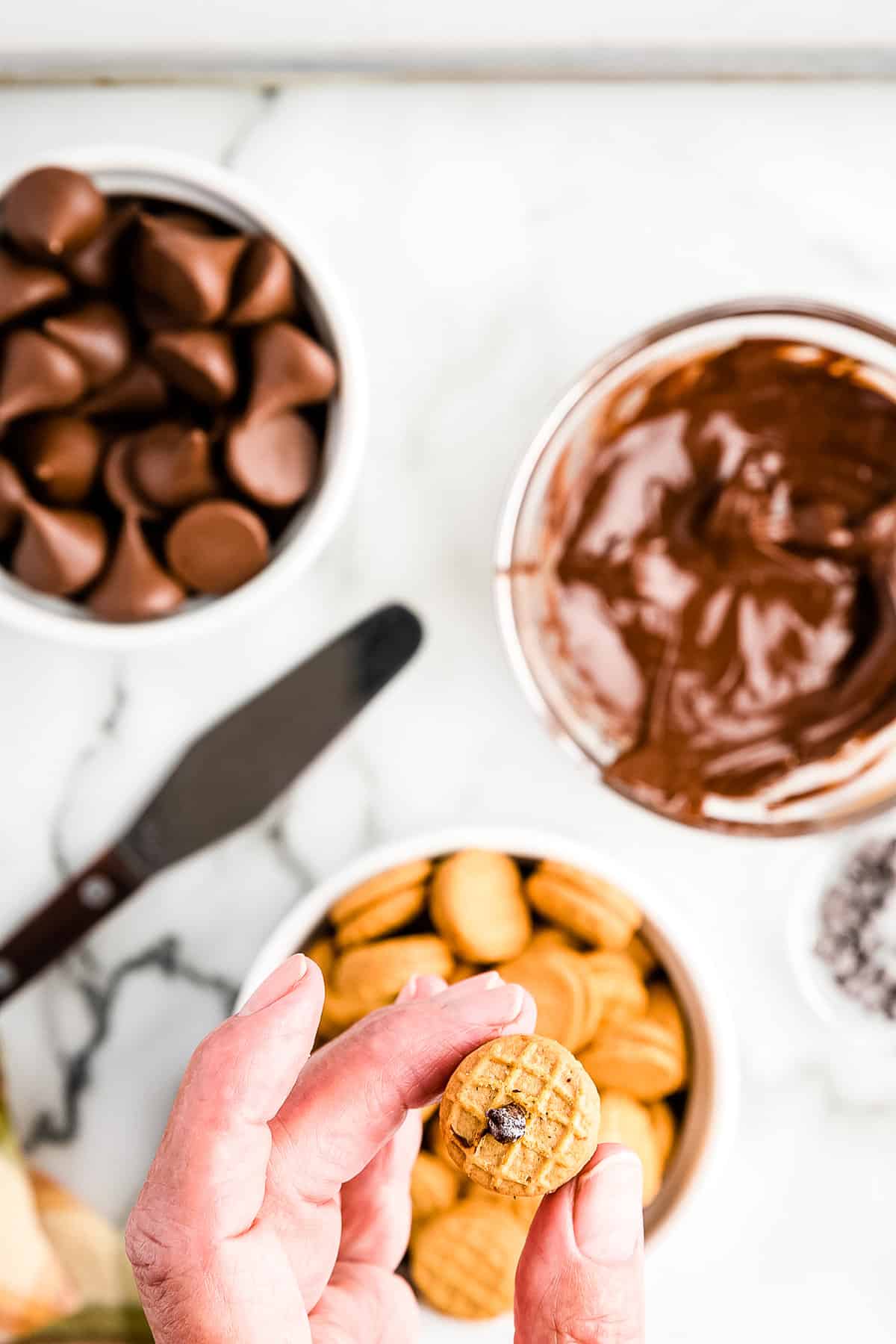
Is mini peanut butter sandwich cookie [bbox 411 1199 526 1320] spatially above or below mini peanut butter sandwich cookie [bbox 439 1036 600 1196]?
below

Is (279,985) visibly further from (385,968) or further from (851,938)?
(851,938)

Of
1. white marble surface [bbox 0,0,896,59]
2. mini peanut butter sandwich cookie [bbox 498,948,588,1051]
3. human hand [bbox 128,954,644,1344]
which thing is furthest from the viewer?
white marble surface [bbox 0,0,896,59]

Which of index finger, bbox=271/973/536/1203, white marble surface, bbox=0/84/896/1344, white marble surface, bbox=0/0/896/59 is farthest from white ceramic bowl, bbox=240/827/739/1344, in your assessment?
white marble surface, bbox=0/0/896/59

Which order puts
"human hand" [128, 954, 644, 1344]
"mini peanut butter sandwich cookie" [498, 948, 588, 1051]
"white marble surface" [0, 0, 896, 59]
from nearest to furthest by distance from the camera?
"human hand" [128, 954, 644, 1344], "mini peanut butter sandwich cookie" [498, 948, 588, 1051], "white marble surface" [0, 0, 896, 59]

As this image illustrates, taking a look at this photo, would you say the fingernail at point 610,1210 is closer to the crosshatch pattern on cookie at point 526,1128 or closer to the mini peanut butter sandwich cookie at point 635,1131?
the crosshatch pattern on cookie at point 526,1128

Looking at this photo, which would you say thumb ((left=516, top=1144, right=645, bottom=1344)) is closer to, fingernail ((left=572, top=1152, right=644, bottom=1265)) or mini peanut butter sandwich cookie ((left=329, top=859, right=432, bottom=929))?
fingernail ((left=572, top=1152, right=644, bottom=1265))
